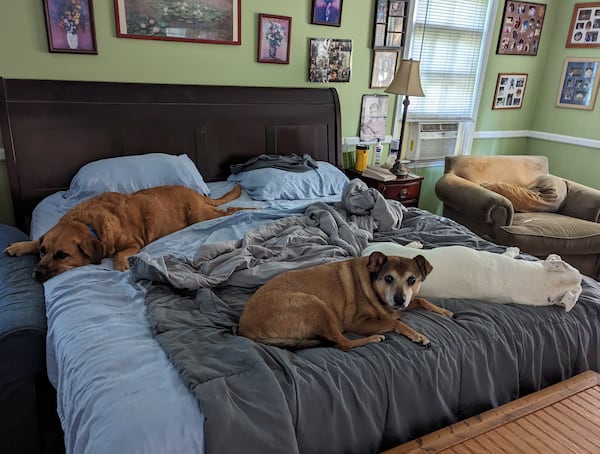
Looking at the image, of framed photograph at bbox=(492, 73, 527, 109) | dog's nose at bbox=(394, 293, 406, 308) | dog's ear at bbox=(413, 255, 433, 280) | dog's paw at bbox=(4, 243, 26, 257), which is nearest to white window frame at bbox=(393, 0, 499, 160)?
framed photograph at bbox=(492, 73, 527, 109)

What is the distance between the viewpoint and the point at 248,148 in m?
3.29

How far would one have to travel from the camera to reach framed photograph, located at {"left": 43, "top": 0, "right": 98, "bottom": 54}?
2.58 meters

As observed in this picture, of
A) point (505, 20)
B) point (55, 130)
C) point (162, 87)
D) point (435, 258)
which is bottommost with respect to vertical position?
point (435, 258)

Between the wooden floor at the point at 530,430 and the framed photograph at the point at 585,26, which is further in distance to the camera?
the framed photograph at the point at 585,26

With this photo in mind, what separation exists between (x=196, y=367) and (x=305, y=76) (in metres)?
2.74

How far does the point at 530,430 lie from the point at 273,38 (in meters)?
2.88

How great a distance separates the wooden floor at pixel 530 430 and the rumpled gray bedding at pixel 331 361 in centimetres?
10

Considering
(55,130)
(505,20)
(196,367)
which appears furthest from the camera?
(505,20)

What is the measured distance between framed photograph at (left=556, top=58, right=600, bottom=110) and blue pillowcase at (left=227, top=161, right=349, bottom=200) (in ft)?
8.83

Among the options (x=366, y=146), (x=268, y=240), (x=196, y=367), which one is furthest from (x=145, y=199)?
(x=366, y=146)

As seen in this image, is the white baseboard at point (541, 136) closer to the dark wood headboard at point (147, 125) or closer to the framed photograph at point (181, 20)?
the dark wood headboard at point (147, 125)

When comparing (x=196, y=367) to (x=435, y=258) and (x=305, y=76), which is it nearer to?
(x=435, y=258)

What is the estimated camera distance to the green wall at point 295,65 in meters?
2.62

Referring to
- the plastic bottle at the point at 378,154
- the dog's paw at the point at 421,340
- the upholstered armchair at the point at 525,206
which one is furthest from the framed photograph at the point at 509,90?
the dog's paw at the point at 421,340
